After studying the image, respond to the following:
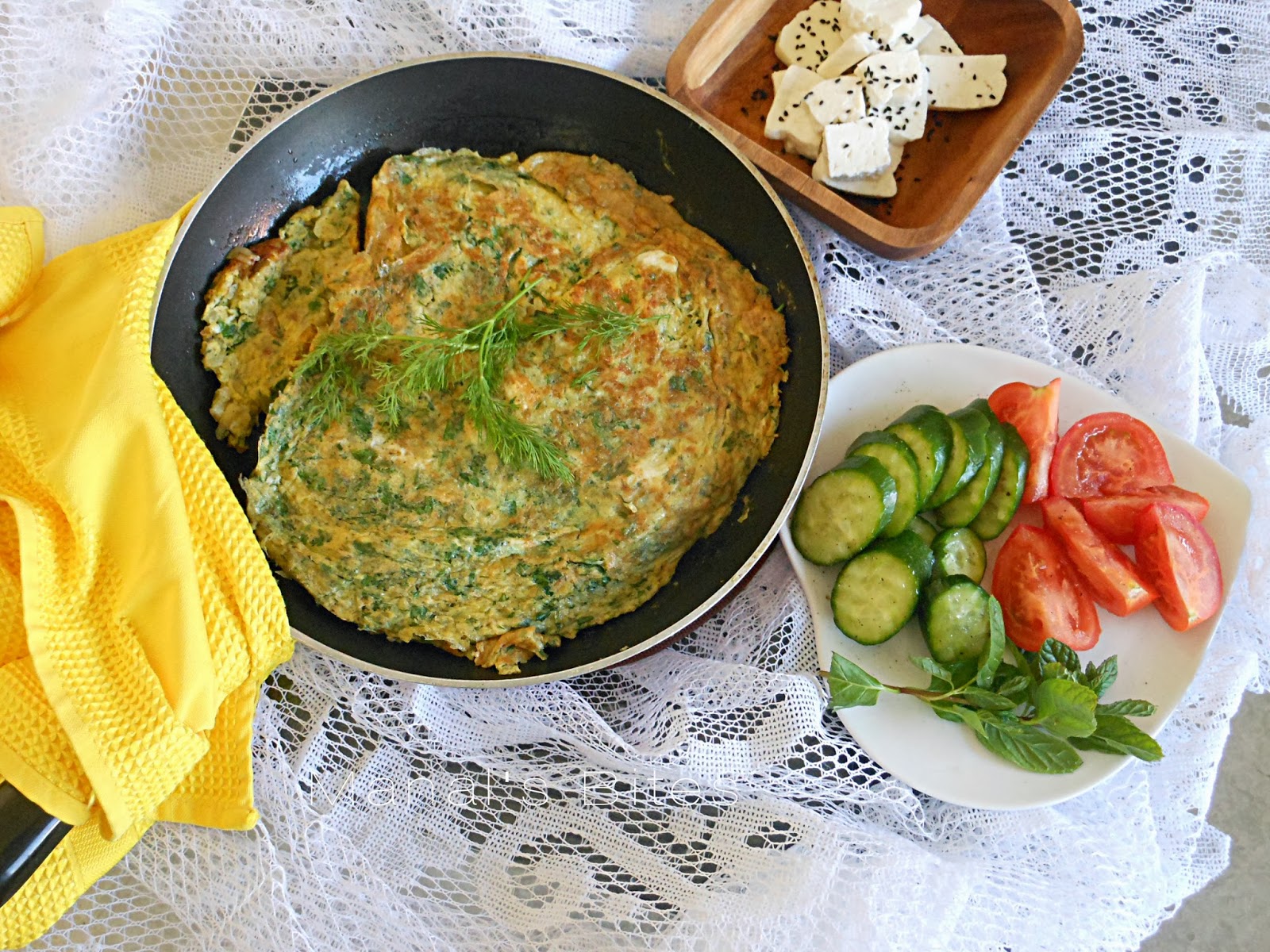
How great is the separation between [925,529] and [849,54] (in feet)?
3.82

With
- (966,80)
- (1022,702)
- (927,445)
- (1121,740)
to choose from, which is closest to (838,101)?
(966,80)

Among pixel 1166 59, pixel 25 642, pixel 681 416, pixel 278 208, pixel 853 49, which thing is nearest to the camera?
pixel 25 642

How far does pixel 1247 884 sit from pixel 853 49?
7.59ft

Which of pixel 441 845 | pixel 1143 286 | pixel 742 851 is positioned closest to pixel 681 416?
pixel 742 851

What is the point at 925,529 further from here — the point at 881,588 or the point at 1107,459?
the point at 1107,459

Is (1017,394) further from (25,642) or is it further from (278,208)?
(25,642)

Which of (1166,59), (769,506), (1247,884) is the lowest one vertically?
(1247,884)

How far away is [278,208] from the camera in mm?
2297

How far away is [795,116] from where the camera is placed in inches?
98.2

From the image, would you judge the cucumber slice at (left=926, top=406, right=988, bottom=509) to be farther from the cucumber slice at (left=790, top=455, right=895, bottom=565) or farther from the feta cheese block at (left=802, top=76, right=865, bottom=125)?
the feta cheese block at (left=802, top=76, right=865, bottom=125)

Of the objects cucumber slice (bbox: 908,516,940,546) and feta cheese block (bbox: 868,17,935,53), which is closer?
cucumber slice (bbox: 908,516,940,546)

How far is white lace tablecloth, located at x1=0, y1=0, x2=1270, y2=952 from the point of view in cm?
219

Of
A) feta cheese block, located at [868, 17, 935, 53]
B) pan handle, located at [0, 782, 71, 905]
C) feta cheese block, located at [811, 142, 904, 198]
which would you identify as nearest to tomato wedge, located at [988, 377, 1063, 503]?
feta cheese block, located at [811, 142, 904, 198]

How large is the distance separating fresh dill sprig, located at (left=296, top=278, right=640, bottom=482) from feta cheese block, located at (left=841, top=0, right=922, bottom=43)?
0.99m
